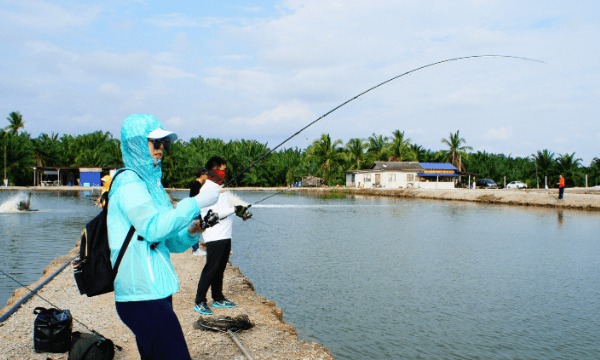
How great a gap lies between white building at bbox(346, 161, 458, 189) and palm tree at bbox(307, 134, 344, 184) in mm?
5264

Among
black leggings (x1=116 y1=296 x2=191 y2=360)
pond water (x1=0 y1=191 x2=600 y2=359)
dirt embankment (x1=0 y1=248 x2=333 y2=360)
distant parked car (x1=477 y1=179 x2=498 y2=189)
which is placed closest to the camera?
black leggings (x1=116 y1=296 x2=191 y2=360)

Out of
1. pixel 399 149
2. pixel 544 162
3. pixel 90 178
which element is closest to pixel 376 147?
pixel 399 149

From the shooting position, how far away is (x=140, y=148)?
90.0 inches

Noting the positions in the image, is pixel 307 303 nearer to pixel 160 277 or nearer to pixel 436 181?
pixel 160 277

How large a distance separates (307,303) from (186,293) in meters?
2.25

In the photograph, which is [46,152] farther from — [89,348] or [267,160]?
[89,348]

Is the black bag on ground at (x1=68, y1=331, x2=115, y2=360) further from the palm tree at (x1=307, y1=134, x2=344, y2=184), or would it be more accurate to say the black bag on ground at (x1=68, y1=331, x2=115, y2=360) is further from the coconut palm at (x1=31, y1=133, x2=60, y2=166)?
the coconut palm at (x1=31, y1=133, x2=60, y2=166)

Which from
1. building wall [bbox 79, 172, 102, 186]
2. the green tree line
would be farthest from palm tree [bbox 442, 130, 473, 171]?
building wall [bbox 79, 172, 102, 186]

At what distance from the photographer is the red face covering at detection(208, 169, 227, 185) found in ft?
16.6

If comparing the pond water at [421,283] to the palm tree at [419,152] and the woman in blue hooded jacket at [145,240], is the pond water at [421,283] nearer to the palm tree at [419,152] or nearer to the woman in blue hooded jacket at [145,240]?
the woman in blue hooded jacket at [145,240]

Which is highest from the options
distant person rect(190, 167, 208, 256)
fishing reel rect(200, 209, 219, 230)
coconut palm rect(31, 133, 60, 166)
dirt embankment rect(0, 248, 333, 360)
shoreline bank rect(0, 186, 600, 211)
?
coconut palm rect(31, 133, 60, 166)

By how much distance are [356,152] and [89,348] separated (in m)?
63.0

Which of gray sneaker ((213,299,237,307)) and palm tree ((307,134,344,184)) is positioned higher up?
palm tree ((307,134,344,184))

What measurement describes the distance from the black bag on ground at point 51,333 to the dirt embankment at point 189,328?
72mm
